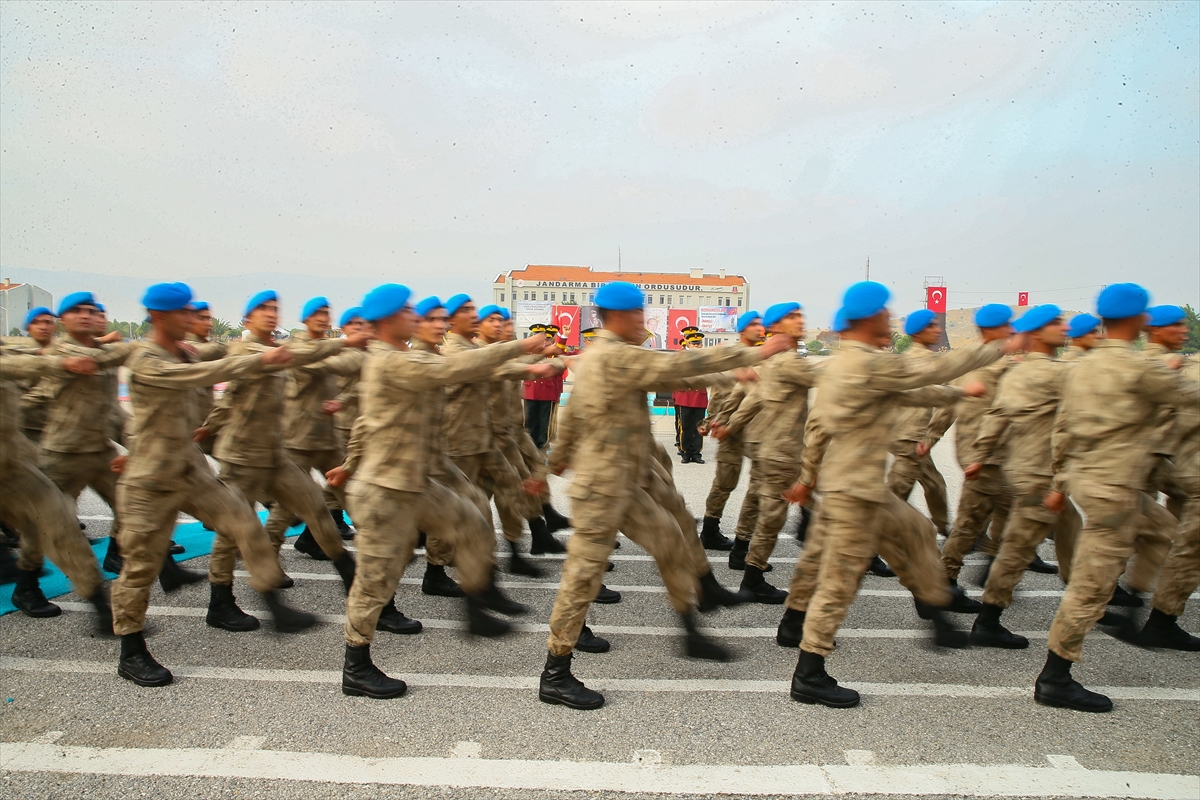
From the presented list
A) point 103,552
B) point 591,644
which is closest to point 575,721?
point 591,644

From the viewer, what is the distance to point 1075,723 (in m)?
3.76

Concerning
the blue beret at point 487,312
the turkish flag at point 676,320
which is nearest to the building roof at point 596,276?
the turkish flag at point 676,320

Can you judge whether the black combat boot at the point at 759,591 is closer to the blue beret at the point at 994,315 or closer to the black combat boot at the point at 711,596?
the black combat boot at the point at 711,596

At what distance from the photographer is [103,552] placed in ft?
22.5

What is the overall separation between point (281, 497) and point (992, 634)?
4.60 meters

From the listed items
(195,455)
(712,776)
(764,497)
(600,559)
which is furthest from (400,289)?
(764,497)

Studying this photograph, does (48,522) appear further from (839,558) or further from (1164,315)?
(1164,315)

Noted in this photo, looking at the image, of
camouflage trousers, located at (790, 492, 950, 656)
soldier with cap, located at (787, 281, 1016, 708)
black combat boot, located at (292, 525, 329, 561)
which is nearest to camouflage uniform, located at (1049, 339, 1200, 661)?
soldier with cap, located at (787, 281, 1016, 708)

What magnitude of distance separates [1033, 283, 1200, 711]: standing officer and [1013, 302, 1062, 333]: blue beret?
1144 mm

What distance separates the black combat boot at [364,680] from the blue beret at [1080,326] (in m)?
5.26

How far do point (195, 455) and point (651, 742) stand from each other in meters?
2.86

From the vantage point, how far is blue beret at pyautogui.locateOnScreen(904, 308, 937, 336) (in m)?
5.26

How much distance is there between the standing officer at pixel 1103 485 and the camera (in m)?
3.88

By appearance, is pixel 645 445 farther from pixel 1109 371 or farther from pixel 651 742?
pixel 1109 371
